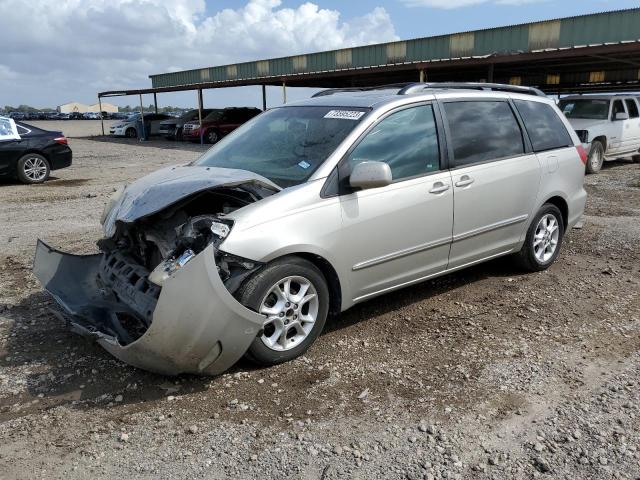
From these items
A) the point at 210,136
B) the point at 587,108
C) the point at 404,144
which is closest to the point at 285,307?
the point at 404,144

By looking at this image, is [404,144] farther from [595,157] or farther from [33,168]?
[33,168]

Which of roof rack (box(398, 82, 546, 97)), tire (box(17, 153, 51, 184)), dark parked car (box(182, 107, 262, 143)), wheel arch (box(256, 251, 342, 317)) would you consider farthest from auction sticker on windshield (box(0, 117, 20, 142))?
dark parked car (box(182, 107, 262, 143))

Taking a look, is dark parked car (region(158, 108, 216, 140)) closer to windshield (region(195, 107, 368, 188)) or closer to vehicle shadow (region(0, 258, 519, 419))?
windshield (region(195, 107, 368, 188))

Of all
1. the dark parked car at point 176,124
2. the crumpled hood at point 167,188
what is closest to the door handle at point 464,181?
the crumpled hood at point 167,188

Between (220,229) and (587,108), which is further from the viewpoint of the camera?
(587,108)

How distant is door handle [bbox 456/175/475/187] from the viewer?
14.5 ft

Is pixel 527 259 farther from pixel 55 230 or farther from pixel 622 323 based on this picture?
pixel 55 230

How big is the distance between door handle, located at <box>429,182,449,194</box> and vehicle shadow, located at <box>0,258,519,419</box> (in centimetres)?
103

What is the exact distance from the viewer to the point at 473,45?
1944 cm

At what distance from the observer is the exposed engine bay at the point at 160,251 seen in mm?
3338

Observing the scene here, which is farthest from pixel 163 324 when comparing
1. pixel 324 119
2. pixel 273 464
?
pixel 324 119

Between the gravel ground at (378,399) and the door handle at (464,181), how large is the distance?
3.34 ft

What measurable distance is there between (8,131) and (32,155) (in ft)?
2.20

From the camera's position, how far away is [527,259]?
5.32 meters
